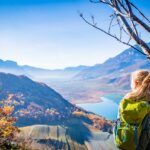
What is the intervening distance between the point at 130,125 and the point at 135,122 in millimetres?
80

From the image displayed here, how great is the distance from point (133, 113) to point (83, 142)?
157117 mm

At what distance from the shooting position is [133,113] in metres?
4.79

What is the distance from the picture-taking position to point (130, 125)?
4.80m

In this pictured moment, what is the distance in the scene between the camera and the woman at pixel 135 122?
15.6 ft

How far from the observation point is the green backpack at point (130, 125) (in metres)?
4.75

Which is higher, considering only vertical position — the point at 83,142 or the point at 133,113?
the point at 133,113

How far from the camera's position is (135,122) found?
4.79 meters

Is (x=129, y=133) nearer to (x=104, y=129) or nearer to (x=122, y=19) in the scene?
(x=122, y=19)

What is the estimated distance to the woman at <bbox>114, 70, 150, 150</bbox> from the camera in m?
4.76

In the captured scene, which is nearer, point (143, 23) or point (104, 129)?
point (143, 23)

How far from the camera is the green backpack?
475 centimetres

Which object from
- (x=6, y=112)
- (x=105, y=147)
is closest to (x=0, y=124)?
(x=6, y=112)

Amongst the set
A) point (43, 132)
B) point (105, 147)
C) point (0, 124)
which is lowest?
point (105, 147)

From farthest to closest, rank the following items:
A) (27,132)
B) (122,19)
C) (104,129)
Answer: (104,129), (27,132), (122,19)
